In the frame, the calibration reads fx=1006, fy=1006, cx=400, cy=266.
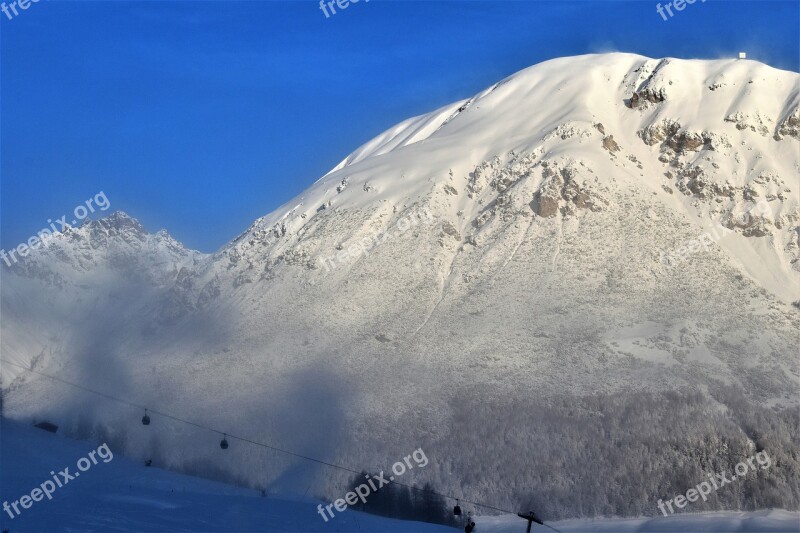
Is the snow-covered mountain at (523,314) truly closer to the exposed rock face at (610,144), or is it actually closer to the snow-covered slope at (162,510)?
the exposed rock face at (610,144)

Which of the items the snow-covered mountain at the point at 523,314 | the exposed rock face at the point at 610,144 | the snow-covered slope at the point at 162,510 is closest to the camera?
the snow-covered slope at the point at 162,510

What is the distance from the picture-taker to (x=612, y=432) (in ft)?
323

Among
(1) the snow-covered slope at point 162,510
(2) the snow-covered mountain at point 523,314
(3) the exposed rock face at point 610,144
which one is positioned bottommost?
(1) the snow-covered slope at point 162,510

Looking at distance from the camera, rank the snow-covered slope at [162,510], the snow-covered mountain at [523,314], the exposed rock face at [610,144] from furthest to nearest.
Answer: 1. the exposed rock face at [610,144]
2. the snow-covered mountain at [523,314]
3. the snow-covered slope at [162,510]

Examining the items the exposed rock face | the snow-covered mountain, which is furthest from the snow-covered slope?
the exposed rock face

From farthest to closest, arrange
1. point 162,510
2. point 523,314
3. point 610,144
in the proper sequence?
point 610,144, point 523,314, point 162,510

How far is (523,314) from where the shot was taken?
123 metres

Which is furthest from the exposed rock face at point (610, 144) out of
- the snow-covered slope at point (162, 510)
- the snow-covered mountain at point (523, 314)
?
the snow-covered slope at point (162, 510)

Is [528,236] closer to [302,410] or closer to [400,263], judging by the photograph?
[400,263]

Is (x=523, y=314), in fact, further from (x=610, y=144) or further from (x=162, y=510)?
(x=162, y=510)

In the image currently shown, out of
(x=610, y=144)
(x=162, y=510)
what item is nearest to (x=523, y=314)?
(x=610, y=144)

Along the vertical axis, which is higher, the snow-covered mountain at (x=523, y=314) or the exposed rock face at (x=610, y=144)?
the exposed rock face at (x=610, y=144)

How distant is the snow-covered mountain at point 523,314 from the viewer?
323 feet

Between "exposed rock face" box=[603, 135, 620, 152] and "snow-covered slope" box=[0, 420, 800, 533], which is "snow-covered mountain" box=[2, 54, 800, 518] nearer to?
"exposed rock face" box=[603, 135, 620, 152]
